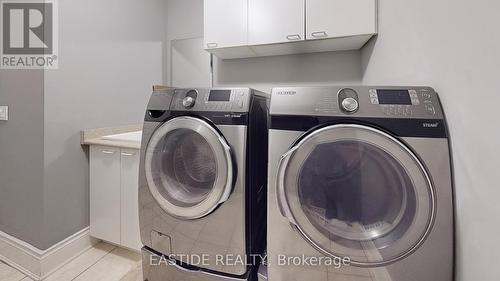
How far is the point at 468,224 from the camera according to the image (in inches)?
25.1

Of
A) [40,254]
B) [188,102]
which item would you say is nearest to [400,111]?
[188,102]

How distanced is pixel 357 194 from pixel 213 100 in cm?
70

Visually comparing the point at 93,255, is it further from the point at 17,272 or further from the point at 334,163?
the point at 334,163

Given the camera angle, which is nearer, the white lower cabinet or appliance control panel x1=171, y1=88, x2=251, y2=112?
appliance control panel x1=171, y1=88, x2=251, y2=112

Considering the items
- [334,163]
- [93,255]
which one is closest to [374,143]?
[334,163]

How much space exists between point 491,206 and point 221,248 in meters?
0.90

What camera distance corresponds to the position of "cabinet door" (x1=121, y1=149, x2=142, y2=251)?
1541 millimetres

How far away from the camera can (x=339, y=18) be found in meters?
1.48

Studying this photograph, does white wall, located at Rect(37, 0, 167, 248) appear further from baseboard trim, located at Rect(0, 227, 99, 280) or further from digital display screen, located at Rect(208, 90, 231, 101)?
digital display screen, located at Rect(208, 90, 231, 101)

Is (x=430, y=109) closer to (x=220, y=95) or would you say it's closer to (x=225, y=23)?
(x=220, y=95)

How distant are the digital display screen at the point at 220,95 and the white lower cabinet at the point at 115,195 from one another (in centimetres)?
84

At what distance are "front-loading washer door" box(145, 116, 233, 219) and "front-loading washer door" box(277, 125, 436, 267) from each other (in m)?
0.30

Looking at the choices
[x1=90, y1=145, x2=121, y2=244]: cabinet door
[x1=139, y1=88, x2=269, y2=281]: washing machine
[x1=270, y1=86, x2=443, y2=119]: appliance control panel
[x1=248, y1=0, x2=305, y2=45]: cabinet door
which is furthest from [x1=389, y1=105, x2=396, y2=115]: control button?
[x1=90, y1=145, x2=121, y2=244]: cabinet door

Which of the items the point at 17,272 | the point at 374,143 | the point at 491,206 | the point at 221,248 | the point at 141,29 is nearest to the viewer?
the point at 491,206
